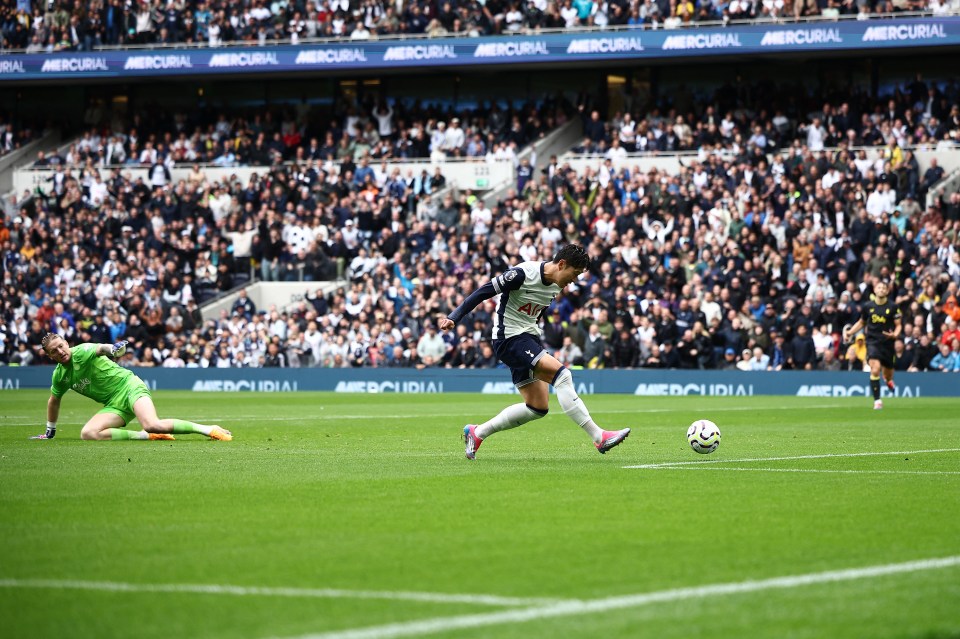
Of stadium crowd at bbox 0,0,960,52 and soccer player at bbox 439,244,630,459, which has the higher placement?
stadium crowd at bbox 0,0,960,52

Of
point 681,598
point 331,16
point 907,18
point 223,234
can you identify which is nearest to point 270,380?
point 223,234

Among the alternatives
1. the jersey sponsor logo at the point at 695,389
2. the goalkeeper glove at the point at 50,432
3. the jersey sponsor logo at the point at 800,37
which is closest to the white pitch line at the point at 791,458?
the goalkeeper glove at the point at 50,432

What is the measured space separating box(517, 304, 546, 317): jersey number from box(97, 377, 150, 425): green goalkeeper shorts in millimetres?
5307

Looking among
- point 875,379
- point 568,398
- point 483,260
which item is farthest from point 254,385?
point 568,398

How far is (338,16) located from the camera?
151 feet

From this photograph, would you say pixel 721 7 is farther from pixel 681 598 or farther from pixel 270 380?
pixel 681 598

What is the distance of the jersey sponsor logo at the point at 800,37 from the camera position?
38.9 metres

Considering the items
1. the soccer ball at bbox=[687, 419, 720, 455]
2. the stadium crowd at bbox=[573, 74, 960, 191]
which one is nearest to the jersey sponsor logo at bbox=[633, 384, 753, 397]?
the stadium crowd at bbox=[573, 74, 960, 191]

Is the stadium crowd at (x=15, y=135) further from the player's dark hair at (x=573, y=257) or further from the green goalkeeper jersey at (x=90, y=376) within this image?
the player's dark hair at (x=573, y=257)

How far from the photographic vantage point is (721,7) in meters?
40.6

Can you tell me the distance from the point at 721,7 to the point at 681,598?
36.0 meters

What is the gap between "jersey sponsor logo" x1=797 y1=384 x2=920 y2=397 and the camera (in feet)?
101

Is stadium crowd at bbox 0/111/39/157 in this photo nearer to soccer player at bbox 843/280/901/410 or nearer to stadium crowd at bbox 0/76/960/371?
stadium crowd at bbox 0/76/960/371

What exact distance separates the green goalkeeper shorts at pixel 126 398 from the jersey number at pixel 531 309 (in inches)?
209
